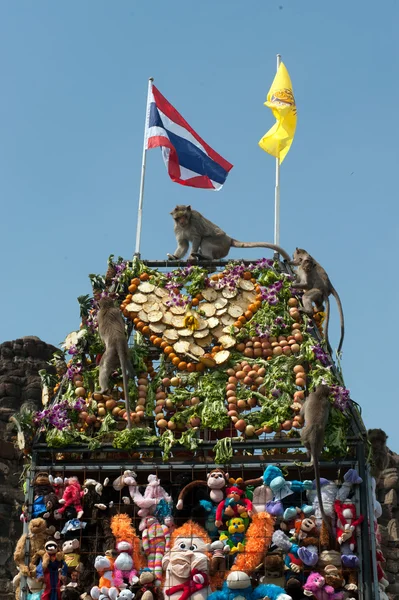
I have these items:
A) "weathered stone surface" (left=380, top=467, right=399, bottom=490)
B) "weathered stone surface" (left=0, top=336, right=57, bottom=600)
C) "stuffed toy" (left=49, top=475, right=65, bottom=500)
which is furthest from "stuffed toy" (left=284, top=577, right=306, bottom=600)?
"weathered stone surface" (left=380, top=467, right=399, bottom=490)

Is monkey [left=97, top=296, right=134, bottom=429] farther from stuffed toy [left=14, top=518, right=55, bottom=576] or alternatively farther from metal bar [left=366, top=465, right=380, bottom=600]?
metal bar [left=366, top=465, right=380, bottom=600]

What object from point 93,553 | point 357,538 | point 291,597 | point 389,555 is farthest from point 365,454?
point 389,555

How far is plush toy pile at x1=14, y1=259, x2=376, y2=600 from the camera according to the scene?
19.5 meters

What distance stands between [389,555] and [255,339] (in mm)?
8872

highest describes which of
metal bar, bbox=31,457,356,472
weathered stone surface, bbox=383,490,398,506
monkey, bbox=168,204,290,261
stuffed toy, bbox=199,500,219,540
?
monkey, bbox=168,204,290,261

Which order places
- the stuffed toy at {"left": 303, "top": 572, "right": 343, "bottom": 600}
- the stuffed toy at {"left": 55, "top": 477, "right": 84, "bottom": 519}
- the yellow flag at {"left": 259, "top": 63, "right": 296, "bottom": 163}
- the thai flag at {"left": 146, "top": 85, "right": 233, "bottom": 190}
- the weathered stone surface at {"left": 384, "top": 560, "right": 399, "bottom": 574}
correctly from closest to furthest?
the stuffed toy at {"left": 303, "top": 572, "right": 343, "bottom": 600}, the stuffed toy at {"left": 55, "top": 477, "right": 84, "bottom": 519}, the thai flag at {"left": 146, "top": 85, "right": 233, "bottom": 190}, the yellow flag at {"left": 259, "top": 63, "right": 296, "bottom": 163}, the weathered stone surface at {"left": 384, "top": 560, "right": 399, "bottom": 574}

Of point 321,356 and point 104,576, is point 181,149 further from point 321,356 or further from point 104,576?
point 104,576

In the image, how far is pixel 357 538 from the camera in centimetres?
1952

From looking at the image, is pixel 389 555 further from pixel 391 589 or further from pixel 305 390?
pixel 305 390

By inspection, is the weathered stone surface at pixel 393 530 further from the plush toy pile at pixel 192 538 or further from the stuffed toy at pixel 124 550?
the stuffed toy at pixel 124 550

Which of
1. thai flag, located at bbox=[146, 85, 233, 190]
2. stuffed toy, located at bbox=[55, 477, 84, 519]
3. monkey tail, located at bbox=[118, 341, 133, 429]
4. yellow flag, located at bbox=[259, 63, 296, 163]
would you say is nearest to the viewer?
stuffed toy, located at bbox=[55, 477, 84, 519]

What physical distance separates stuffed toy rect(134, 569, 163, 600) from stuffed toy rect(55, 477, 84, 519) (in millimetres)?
1463

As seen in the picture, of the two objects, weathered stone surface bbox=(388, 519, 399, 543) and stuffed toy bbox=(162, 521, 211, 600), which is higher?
weathered stone surface bbox=(388, 519, 399, 543)

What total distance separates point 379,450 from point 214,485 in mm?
9700
